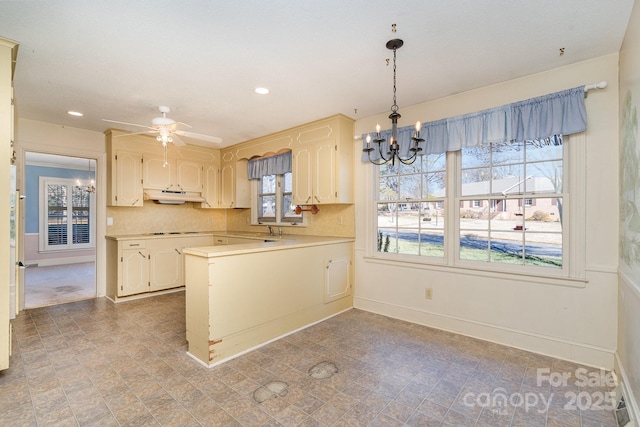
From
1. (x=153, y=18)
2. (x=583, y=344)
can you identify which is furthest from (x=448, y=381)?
(x=153, y=18)

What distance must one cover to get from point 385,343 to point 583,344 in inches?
65.1

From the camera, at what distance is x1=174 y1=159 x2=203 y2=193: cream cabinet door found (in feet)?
17.1

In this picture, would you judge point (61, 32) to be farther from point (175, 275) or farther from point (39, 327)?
point (175, 275)

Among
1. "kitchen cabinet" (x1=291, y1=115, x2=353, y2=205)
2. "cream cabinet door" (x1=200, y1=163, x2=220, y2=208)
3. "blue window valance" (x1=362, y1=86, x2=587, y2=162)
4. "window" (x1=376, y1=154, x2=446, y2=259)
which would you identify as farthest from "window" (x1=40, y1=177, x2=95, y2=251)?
"blue window valance" (x1=362, y1=86, x2=587, y2=162)

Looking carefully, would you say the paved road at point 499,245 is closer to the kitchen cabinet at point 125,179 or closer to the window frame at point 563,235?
the window frame at point 563,235

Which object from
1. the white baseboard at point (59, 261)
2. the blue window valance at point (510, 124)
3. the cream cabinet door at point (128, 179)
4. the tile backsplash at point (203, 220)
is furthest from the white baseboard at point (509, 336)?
the white baseboard at point (59, 261)

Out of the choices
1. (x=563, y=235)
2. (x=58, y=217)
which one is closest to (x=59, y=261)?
(x=58, y=217)

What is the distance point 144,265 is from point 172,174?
1.56 meters

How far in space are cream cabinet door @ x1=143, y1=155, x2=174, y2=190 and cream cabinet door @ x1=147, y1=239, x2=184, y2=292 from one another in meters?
0.92

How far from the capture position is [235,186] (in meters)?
5.54

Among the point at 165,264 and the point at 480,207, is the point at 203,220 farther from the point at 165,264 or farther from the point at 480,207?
the point at 480,207

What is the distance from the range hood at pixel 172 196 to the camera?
191 inches

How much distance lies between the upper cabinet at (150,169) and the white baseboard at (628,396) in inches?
190

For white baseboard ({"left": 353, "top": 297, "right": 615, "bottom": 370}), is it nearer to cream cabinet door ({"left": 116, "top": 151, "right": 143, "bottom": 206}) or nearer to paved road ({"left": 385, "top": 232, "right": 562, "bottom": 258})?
paved road ({"left": 385, "top": 232, "right": 562, "bottom": 258})
